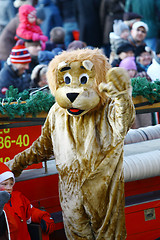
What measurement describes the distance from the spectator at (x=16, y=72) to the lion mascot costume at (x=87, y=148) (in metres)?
3.04

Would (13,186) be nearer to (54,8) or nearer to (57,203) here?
(57,203)

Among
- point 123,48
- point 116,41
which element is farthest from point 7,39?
point 123,48

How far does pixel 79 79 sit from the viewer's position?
9.58ft

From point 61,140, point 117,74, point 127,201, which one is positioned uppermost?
point 117,74

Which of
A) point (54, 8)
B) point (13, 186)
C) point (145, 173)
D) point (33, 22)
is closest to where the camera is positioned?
point (13, 186)

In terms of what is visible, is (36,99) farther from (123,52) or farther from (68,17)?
(68,17)

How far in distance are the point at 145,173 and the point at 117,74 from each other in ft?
4.43

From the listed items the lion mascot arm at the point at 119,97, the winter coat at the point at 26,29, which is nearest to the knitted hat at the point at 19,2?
the winter coat at the point at 26,29

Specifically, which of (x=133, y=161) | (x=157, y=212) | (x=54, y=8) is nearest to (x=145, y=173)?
(x=133, y=161)

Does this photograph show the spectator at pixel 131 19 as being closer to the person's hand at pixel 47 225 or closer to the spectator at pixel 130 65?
the spectator at pixel 130 65

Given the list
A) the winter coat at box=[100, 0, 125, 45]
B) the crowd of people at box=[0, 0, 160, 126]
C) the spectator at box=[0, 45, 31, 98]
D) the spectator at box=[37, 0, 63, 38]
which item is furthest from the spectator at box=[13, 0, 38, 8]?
the spectator at box=[0, 45, 31, 98]

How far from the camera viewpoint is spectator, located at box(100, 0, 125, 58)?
8695 mm

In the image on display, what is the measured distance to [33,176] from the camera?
11.3ft

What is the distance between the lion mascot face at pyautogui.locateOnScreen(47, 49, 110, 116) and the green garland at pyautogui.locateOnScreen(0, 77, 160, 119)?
0.34m
